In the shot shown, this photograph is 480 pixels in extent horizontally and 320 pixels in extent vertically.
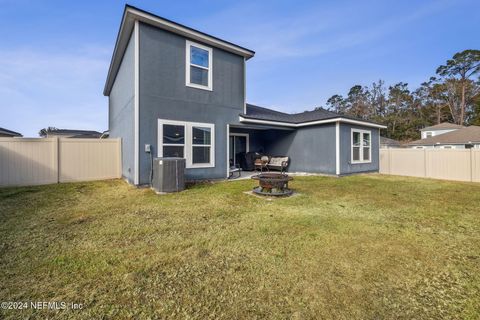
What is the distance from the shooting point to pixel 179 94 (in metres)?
8.00

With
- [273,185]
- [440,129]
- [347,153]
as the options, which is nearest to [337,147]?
[347,153]

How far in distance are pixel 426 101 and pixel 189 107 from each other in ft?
150

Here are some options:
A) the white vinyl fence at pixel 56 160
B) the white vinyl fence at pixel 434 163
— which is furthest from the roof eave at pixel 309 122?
the white vinyl fence at pixel 56 160

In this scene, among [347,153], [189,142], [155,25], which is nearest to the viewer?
[155,25]

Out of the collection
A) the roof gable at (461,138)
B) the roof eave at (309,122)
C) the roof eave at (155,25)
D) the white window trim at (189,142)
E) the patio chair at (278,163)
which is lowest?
the patio chair at (278,163)

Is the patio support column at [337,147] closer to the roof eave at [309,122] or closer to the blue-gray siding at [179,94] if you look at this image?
the roof eave at [309,122]

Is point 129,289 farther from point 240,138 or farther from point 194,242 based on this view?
point 240,138

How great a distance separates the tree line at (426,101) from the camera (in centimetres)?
3306

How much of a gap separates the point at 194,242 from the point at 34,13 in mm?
10875

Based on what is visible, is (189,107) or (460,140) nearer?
(189,107)

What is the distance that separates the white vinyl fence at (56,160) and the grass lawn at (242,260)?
9.92 feet

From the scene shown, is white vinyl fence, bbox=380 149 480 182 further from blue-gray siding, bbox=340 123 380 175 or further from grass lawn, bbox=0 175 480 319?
grass lawn, bbox=0 175 480 319

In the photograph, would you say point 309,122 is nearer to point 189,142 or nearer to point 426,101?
point 189,142

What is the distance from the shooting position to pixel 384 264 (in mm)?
2609
